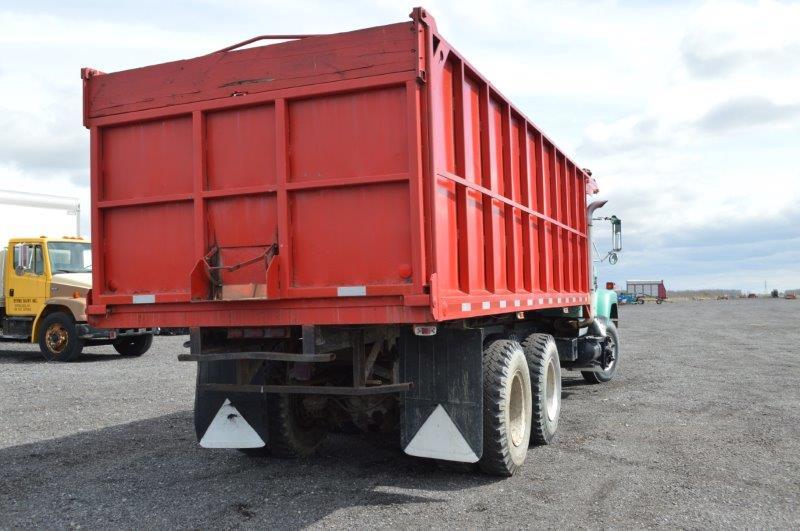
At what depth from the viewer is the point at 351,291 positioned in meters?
4.77

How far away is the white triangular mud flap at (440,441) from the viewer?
5258 millimetres

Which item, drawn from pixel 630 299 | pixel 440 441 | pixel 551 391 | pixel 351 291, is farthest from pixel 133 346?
pixel 630 299

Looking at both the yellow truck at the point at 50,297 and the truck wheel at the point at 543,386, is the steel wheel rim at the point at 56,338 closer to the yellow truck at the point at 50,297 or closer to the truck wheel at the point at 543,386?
the yellow truck at the point at 50,297

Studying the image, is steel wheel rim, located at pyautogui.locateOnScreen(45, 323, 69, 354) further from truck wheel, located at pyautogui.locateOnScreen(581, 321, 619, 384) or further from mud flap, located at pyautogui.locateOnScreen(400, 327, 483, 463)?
mud flap, located at pyautogui.locateOnScreen(400, 327, 483, 463)

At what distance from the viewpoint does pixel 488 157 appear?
584cm

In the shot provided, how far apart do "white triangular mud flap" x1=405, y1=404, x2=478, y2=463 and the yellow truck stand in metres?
10.9

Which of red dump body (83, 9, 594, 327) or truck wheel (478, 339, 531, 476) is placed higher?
red dump body (83, 9, 594, 327)

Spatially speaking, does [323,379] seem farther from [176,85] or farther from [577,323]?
[577,323]

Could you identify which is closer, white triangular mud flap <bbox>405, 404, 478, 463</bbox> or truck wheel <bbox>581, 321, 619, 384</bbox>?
white triangular mud flap <bbox>405, 404, 478, 463</bbox>

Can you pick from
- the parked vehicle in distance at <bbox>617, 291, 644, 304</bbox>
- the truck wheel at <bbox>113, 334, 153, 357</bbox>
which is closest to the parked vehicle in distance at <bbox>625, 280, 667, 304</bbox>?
the parked vehicle in distance at <bbox>617, 291, 644, 304</bbox>

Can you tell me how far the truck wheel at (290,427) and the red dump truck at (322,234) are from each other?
0.06 ft

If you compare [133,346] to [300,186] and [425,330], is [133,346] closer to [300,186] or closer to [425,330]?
[300,186]

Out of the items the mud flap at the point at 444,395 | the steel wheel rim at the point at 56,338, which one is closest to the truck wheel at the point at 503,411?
the mud flap at the point at 444,395

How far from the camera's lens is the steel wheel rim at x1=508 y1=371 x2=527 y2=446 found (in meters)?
6.09
